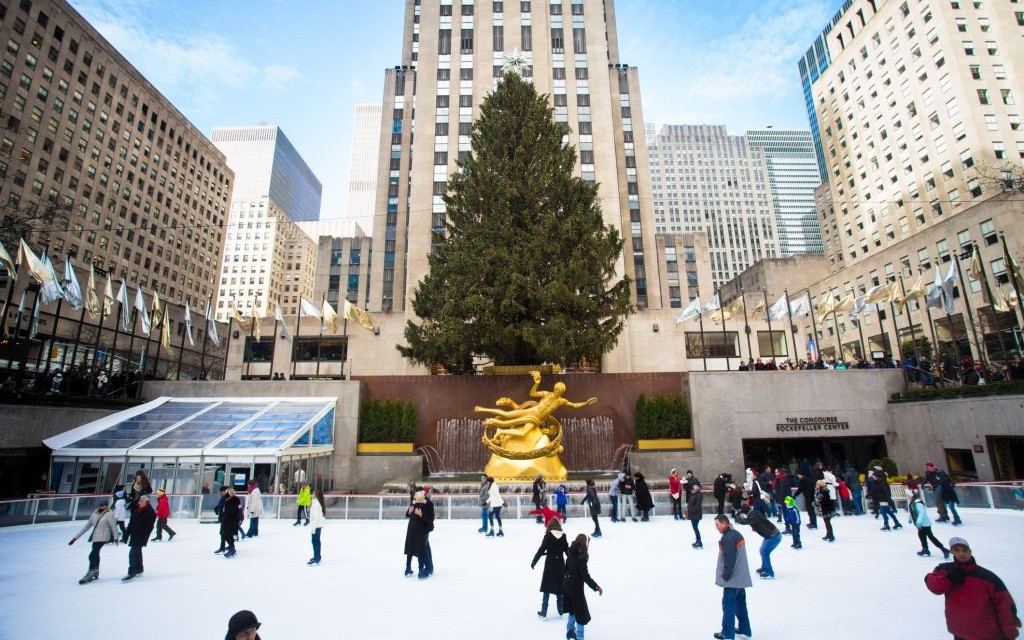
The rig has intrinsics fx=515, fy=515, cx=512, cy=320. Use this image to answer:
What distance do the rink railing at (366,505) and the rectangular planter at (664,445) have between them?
635 centimetres

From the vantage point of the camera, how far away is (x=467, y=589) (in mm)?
8773

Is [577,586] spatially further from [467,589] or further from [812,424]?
[812,424]

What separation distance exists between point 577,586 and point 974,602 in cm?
377

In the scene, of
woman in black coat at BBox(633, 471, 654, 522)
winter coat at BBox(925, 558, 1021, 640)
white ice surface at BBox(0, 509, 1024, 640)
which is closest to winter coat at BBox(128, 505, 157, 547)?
white ice surface at BBox(0, 509, 1024, 640)

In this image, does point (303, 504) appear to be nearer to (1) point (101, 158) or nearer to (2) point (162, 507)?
(2) point (162, 507)

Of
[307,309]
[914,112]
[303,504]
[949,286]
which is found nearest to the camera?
[303,504]

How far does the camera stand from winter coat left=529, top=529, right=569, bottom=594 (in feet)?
23.4

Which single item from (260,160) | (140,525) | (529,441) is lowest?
(140,525)

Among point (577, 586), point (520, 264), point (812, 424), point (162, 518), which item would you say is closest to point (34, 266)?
point (162, 518)

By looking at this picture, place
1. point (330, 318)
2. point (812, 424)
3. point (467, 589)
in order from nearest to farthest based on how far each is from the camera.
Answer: point (467, 589) < point (812, 424) < point (330, 318)

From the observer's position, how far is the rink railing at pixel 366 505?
15.3m

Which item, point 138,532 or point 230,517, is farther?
point 230,517

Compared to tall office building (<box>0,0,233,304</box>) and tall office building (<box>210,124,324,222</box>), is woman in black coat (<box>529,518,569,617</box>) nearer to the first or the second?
tall office building (<box>0,0,233,304</box>)

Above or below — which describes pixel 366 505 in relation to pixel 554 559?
below
